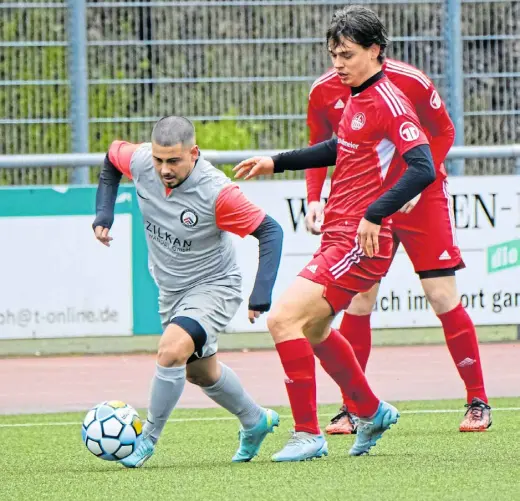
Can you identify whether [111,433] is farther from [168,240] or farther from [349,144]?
[349,144]

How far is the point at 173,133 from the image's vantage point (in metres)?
6.29

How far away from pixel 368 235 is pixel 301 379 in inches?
27.7

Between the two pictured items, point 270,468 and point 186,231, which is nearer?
point 270,468

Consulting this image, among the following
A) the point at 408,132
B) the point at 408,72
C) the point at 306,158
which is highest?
the point at 408,72

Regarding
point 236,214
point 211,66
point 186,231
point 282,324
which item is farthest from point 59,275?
point 282,324

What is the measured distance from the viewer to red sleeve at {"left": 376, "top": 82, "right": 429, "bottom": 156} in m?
6.33

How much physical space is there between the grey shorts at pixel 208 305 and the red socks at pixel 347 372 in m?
0.44

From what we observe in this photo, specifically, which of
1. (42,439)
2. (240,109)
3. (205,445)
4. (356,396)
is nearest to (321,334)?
(356,396)

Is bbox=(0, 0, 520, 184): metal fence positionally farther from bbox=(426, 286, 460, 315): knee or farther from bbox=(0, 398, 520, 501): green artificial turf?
bbox=(426, 286, 460, 315): knee

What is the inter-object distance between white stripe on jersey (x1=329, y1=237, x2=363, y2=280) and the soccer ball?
1.04 metres

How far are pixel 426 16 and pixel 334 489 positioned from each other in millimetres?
7350

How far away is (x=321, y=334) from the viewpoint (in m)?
6.58

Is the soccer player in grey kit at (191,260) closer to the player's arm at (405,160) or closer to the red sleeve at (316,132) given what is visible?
the player's arm at (405,160)

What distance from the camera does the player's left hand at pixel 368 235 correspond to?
618cm
